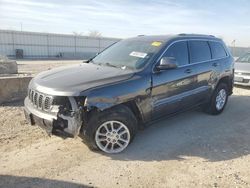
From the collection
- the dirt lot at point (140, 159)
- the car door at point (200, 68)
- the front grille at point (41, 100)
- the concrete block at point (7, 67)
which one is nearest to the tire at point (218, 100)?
the car door at point (200, 68)

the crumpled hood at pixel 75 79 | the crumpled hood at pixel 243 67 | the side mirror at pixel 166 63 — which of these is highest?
the side mirror at pixel 166 63

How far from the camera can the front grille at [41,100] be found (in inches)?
151

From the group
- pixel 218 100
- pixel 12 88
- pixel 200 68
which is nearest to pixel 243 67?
pixel 218 100

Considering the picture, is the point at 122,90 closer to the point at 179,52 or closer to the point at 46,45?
the point at 179,52

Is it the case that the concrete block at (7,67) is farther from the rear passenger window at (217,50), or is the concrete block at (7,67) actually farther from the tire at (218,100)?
the tire at (218,100)

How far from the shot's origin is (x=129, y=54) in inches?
193

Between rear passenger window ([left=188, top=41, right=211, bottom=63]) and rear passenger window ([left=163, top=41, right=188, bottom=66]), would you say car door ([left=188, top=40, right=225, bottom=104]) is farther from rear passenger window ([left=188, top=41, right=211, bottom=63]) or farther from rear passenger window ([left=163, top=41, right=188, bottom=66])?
rear passenger window ([left=163, top=41, right=188, bottom=66])

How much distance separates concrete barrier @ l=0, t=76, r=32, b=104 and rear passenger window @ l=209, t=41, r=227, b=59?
4.80 m

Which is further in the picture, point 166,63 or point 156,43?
point 156,43

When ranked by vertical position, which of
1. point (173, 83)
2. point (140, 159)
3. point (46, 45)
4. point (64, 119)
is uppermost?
point (173, 83)

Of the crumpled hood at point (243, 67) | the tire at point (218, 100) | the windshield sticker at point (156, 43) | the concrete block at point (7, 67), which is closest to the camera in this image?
the windshield sticker at point (156, 43)

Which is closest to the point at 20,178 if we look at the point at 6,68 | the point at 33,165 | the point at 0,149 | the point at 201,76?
the point at 33,165

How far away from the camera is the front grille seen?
382 centimetres

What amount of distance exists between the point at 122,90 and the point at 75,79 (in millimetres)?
748
